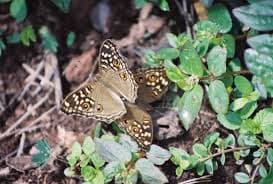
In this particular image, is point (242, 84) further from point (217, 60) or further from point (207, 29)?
point (207, 29)

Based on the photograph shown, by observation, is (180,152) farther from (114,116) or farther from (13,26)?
(13,26)

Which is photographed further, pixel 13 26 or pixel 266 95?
pixel 13 26

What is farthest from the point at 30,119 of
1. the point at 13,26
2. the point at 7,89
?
the point at 13,26

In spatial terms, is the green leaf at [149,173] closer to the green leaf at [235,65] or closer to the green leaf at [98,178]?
the green leaf at [98,178]

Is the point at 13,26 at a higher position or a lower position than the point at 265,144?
higher

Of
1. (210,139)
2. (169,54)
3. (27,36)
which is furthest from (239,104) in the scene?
(27,36)

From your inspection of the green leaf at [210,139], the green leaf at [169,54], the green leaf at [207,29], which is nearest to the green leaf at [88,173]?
the green leaf at [210,139]

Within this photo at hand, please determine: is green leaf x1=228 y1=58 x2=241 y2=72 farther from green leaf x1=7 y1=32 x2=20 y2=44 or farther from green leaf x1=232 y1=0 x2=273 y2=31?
green leaf x1=7 y1=32 x2=20 y2=44
